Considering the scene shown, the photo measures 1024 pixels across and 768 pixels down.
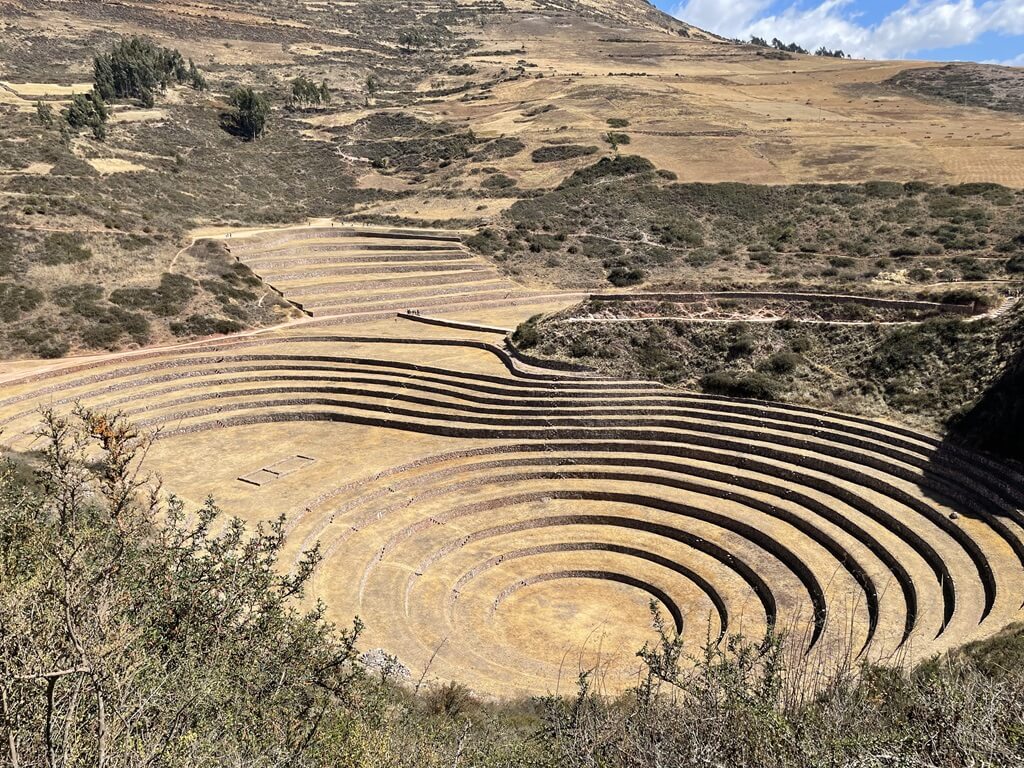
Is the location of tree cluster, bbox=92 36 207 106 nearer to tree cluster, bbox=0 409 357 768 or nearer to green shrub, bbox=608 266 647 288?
green shrub, bbox=608 266 647 288

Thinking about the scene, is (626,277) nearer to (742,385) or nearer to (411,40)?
(742,385)

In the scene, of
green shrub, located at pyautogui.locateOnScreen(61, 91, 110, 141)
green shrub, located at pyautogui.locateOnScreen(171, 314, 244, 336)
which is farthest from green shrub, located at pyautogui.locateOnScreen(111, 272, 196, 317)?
green shrub, located at pyautogui.locateOnScreen(61, 91, 110, 141)

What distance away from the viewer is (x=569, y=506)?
20547mm

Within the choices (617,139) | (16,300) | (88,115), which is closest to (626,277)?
(617,139)

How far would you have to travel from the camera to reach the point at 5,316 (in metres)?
31.0

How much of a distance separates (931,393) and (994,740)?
61.6 feet

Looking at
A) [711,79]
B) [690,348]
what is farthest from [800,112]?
[690,348]

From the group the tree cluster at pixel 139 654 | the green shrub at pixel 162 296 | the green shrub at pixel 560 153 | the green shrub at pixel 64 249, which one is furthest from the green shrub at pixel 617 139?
the tree cluster at pixel 139 654

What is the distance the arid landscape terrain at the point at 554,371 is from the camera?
15.5m

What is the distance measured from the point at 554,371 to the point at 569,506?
7.80m

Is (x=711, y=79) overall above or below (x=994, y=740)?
above

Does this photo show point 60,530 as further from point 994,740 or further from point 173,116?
point 173,116

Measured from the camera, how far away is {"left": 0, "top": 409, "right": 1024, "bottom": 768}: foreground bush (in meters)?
6.23

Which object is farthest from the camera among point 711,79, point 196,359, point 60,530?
point 711,79
